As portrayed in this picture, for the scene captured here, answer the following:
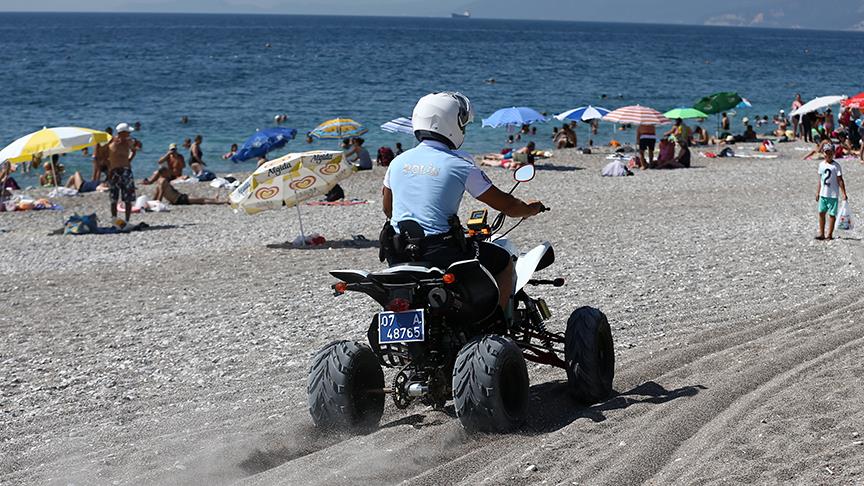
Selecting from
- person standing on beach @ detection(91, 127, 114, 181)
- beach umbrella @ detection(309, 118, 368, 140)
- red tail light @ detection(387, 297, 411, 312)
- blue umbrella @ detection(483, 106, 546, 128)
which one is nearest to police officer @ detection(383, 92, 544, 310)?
red tail light @ detection(387, 297, 411, 312)

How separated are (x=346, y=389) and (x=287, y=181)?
10041 millimetres

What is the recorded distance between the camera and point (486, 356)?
20.2 feet

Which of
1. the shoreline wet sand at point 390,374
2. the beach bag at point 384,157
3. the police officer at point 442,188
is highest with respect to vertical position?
the police officer at point 442,188

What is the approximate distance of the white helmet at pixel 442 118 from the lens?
652 cm

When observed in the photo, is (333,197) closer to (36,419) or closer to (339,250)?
(339,250)

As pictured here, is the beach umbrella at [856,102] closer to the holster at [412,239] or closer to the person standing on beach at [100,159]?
the person standing on beach at [100,159]

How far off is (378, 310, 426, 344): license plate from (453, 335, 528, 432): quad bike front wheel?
0.93 ft

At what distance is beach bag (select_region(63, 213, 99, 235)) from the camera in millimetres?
18312

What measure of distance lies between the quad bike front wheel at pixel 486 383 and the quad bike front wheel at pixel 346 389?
60 centimetres

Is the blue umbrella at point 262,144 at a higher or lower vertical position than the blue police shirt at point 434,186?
lower

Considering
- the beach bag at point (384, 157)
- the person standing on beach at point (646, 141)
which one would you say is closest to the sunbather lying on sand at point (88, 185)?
the beach bag at point (384, 157)

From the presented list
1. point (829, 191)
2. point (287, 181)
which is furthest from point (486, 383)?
point (287, 181)

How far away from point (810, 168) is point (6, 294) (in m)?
18.8

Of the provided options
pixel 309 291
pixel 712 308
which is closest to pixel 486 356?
pixel 712 308
